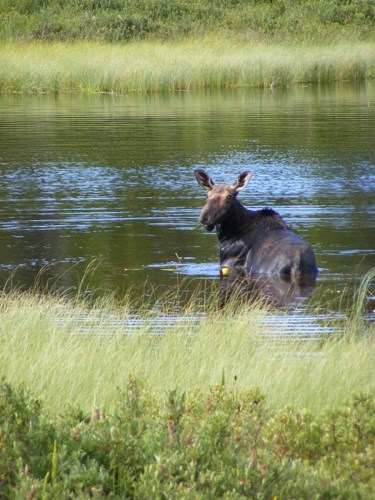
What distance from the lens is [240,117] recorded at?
2992 centimetres

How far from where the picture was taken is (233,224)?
40.9 feet

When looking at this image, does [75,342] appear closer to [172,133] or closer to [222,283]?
[222,283]

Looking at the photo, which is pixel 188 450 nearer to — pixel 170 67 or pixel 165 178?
pixel 165 178

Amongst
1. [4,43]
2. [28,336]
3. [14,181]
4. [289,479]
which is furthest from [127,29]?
[289,479]

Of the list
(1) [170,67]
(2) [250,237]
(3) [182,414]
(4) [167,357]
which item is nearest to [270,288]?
(2) [250,237]

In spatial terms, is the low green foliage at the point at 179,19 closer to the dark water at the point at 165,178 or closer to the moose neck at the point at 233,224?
the dark water at the point at 165,178

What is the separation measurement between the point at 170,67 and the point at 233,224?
27489mm

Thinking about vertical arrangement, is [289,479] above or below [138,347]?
above

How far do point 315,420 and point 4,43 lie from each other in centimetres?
4071

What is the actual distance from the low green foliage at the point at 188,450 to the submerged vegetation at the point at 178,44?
33.8 metres

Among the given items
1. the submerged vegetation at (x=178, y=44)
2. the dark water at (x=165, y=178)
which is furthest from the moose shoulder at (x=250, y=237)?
the submerged vegetation at (x=178, y=44)

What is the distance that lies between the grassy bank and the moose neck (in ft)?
87.3

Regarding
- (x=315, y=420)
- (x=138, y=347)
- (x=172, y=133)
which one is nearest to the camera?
(x=315, y=420)

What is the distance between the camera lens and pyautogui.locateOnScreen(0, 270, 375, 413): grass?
6.84m
